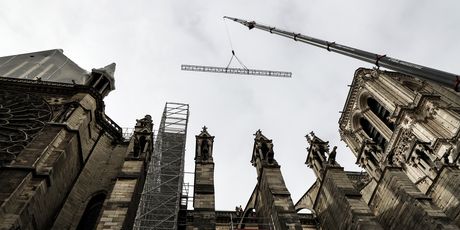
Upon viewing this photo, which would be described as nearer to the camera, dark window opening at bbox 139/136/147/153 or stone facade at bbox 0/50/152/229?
stone facade at bbox 0/50/152/229

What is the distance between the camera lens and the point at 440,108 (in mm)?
20250

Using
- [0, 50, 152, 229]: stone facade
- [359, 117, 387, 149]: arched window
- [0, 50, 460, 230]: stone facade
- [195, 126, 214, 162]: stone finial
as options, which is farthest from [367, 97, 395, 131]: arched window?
[0, 50, 152, 229]: stone facade

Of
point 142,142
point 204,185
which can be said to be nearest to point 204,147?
point 142,142

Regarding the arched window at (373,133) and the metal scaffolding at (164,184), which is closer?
the metal scaffolding at (164,184)

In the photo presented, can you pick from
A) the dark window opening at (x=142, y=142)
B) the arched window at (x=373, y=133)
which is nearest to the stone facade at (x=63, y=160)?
the dark window opening at (x=142, y=142)

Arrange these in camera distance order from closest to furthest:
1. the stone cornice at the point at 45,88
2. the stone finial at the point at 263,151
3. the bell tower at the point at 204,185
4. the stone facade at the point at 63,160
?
the stone facade at the point at 63,160 → the bell tower at the point at 204,185 → the stone finial at the point at 263,151 → the stone cornice at the point at 45,88

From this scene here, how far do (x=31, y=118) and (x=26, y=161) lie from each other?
15.6 feet

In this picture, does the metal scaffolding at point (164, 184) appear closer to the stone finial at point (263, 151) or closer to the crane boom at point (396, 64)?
the stone finial at point (263, 151)

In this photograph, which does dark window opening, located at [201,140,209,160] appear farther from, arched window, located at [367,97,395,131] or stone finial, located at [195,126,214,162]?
arched window, located at [367,97,395,131]

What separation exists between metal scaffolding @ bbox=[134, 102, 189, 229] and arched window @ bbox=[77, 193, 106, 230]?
2280mm

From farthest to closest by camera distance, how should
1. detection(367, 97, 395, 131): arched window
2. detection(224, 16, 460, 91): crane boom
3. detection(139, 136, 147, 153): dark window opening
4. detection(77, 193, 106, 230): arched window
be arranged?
detection(367, 97, 395, 131): arched window, detection(139, 136, 147, 153): dark window opening, detection(77, 193, 106, 230): arched window, detection(224, 16, 460, 91): crane boom

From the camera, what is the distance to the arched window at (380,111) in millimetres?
26039

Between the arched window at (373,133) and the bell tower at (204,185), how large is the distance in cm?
1567

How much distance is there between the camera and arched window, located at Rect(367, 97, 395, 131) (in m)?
26.0
